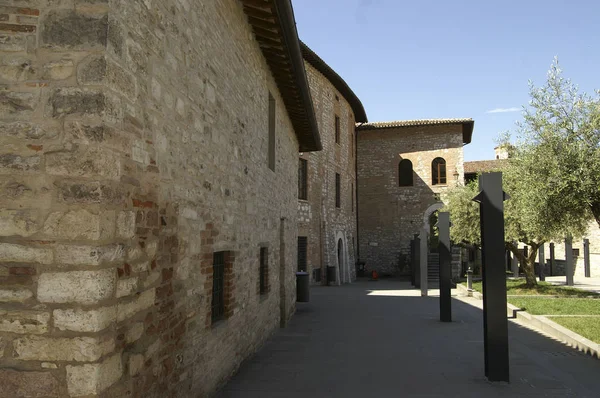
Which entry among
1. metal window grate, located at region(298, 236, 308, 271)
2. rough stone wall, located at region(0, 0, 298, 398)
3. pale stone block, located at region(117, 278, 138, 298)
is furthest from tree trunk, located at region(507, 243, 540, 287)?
pale stone block, located at region(117, 278, 138, 298)

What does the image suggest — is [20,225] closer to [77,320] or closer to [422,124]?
[77,320]

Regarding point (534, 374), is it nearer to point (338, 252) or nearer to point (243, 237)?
point (243, 237)

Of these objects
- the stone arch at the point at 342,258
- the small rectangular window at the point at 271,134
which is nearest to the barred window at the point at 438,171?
the stone arch at the point at 342,258

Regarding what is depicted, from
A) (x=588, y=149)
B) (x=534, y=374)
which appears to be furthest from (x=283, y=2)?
(x=588, y=149)

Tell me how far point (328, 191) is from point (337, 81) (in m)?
5.34

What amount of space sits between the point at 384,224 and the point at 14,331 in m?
24.6

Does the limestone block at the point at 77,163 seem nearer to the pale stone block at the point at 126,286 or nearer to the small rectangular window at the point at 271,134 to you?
the pale stone block at the point at 126,286

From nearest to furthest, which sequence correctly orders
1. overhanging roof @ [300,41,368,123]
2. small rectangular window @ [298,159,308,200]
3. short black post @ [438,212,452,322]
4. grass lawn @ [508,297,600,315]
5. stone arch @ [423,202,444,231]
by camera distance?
short black post @ [438,212,452,322]
grass lawn @ [508,297,600,315]
overhanging roof @ [300,41,368,123]
small rectangular window @ [298,159,308,200]
stone arch @ [423,202,444,231]

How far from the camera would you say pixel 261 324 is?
7578 mm

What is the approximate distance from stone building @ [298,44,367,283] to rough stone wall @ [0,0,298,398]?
1460cm

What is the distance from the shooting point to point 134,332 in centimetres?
298

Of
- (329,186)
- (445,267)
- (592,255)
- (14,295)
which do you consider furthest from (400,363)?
(592,255)

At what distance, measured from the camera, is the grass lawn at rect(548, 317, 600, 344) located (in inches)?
315

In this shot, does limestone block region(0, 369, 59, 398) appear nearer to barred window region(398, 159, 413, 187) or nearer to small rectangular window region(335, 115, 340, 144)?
small rectangular window region(335, 115, 340, 144)
